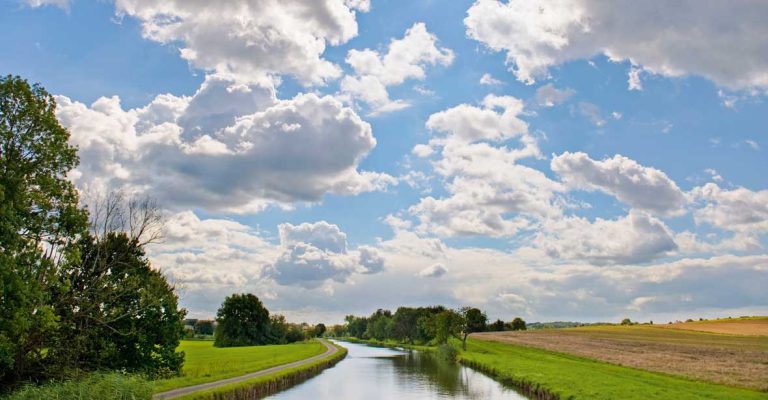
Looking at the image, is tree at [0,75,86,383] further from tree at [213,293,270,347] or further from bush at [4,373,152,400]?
tree at [213,293,270,347]

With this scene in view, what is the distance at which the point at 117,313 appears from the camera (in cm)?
3809

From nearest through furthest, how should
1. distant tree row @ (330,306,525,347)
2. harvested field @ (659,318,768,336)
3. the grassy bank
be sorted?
the grassy bank
harvested field @ (659,318,768,336)
distant tree row @ (330,306,525,347)

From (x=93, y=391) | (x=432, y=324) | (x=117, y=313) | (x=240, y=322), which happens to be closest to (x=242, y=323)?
(x=240, y=322)

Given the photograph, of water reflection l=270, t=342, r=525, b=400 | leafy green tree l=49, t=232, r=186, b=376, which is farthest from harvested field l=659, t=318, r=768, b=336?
leafy green tree l=49, t=232, r=186, b=376

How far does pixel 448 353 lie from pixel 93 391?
74.2 m

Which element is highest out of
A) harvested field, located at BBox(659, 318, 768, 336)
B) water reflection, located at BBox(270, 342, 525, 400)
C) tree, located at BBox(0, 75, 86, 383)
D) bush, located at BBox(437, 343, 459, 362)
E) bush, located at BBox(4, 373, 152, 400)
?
tree, located at BBox(0, 75, 86, 383)

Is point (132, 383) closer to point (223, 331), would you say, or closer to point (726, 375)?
point (726, 375)

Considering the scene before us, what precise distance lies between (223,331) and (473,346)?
58.0 m

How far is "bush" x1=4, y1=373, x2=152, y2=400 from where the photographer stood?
24.9m

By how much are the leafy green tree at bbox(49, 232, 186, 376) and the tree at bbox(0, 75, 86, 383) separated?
16.8ft

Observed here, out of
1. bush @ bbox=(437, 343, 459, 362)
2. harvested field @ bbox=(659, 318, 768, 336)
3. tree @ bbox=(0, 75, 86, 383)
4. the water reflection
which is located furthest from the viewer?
harvested field @ bbox=(659, 318, 768, 336)

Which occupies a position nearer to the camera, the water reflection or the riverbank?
the riverbank

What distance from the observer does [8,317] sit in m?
23.5

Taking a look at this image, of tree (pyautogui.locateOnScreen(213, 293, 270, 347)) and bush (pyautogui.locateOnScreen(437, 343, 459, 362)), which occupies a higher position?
tree (pyautogui.locateOnScreen(213, 293, 270, 347))
